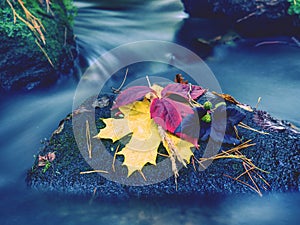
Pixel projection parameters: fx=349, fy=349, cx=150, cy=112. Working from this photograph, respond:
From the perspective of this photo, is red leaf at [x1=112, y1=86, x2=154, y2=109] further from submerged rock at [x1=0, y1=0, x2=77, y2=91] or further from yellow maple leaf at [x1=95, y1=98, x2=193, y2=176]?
submerged rock at [x1=0, y1=0, x2=77, y2=91]

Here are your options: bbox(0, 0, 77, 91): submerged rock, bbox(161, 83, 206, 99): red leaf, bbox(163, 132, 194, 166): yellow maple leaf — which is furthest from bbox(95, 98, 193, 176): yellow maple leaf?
bbox(0, 0, 77, 91): submerged rock

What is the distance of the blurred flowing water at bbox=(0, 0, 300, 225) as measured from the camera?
1.97 m

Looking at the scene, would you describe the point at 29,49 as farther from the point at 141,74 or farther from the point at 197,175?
the point at 197,175

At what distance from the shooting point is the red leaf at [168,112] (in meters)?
2.06

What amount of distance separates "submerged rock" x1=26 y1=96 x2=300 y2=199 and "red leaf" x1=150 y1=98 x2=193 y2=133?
0.75 feet

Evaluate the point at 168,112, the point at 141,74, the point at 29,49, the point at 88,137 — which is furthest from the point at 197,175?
the point at 29,49

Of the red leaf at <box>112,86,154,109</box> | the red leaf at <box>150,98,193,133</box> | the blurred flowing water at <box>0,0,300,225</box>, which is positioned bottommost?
the blurred flowing water at <box>0,0,300,225</box>

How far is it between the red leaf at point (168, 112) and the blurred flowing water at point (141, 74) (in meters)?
0.44

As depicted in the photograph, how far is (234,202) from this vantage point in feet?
6.59

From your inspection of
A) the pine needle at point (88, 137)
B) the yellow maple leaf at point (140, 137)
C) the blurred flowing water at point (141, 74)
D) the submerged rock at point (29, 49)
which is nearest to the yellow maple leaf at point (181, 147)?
the yellow maple leaf at point (140, 137)

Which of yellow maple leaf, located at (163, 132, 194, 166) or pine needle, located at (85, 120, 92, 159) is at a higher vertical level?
pine needle, located at (85, 120, 92, 159)

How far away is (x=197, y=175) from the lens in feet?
6.71

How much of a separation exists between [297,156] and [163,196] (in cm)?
85

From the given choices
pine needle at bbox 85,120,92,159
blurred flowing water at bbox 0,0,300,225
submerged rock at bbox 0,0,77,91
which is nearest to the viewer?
blurred flowing water at bbox 0,0,300,225
